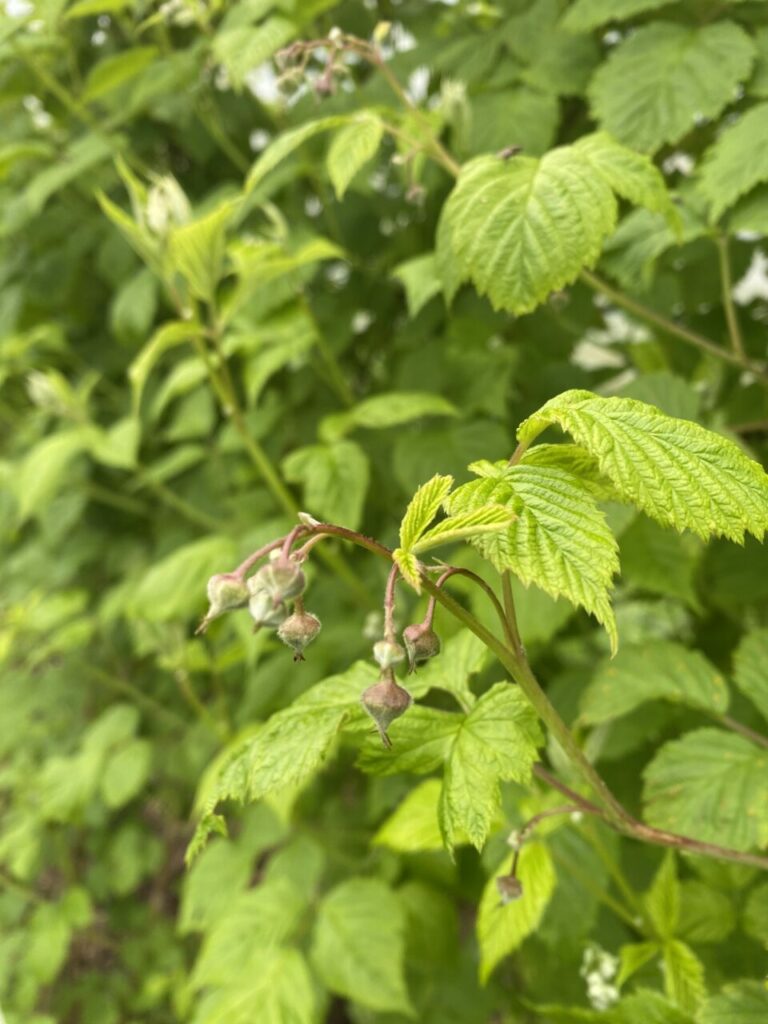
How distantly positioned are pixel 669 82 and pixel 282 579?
0.92 m

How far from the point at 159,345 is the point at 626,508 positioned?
65cm

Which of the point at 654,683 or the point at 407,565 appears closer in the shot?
the point at 407,565

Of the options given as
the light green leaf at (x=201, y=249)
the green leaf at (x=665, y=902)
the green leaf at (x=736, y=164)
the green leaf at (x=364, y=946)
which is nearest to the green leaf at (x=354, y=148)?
the light green leaf at (x=201, y=249)

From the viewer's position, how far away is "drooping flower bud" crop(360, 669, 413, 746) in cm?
58

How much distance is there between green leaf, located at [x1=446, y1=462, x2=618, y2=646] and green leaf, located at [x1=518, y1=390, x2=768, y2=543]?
0.10 feet

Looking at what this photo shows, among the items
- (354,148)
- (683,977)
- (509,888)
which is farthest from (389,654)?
(354,148)

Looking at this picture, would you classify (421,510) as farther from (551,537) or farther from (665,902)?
(665,902)

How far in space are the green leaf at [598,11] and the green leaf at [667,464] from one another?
77 cm

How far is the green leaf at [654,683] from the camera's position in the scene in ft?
3.23

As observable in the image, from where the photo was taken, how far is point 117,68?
5.11ft

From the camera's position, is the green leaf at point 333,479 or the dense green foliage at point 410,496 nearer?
the dense green foliage at point 410,496

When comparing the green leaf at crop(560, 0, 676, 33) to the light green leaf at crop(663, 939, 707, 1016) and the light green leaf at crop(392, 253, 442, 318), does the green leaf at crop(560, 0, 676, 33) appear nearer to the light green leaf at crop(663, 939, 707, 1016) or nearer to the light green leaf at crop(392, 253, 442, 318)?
the light green leaf at crop(392, 253, 442, 318)

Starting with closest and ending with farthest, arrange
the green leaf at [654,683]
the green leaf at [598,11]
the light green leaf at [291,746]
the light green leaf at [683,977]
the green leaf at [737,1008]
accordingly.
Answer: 1. the light green leaf at [291,746]
2. the green leaf at [737,1008]
3. the light green leaf at [683,977]
4. the green leaf at [654,683]
5. the green leaf at [598,11]

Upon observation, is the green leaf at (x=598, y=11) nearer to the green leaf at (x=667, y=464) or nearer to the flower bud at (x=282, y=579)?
the green leaf at (x=667, y=464)
